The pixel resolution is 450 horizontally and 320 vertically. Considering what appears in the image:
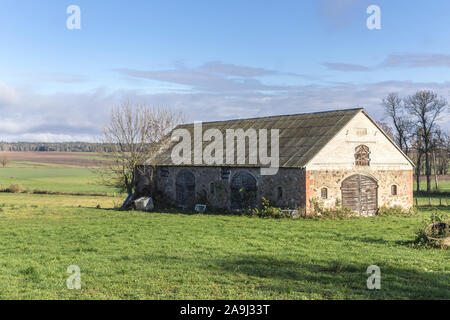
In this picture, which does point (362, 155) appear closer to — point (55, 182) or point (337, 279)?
point (337, 279)

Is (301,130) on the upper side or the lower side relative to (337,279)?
upper

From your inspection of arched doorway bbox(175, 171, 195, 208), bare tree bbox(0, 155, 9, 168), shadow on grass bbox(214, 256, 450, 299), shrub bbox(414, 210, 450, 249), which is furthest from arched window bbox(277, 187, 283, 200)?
bare tree bbox(0, 155, 9, 168)

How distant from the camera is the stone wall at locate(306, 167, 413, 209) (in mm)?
23812

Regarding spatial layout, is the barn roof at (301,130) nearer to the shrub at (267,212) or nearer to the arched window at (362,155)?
the arched window at (362,155)

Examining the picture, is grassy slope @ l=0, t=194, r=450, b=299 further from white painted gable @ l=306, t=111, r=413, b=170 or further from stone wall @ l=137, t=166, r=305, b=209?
white painted gable @ l=306, t=111, r=413, b=170

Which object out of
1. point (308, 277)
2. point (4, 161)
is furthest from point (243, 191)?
point (4, 161)

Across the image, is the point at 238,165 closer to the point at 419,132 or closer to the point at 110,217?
the point at 110,217

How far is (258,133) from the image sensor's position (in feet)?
99.1

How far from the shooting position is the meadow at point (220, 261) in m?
9.41

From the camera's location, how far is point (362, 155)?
84.1 feet

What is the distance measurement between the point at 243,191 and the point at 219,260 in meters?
14.0

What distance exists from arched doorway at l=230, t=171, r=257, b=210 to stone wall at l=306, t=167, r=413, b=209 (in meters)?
3.82
